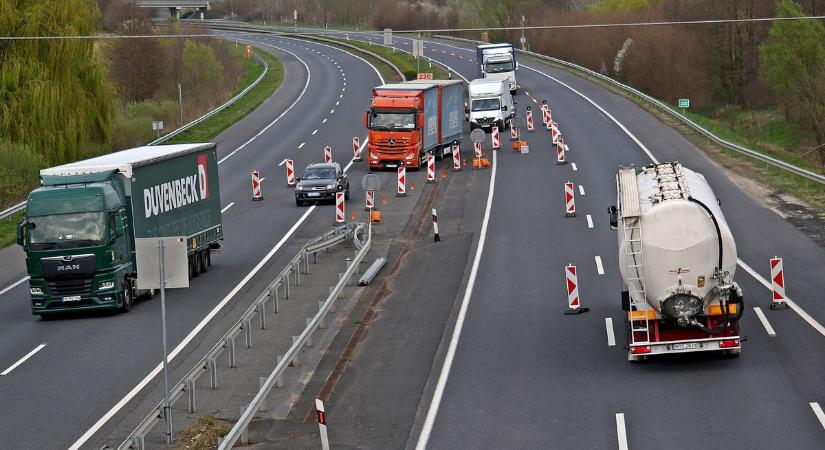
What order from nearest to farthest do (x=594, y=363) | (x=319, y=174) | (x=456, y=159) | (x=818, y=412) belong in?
(x=818, y=412), (x=594, y=363), (x=319, y=174), (x=456, y=159)

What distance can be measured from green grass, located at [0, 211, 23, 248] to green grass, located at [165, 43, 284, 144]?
20.2 m

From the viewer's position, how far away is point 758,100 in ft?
293

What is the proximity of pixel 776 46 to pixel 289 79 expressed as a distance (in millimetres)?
35986

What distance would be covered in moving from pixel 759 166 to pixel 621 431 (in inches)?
1325

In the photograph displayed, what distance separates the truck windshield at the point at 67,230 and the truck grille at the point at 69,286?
2.74 feet

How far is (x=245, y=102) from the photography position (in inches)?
3211

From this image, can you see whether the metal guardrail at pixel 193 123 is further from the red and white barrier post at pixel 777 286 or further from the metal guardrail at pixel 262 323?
the red and white barrier post at pixel 777 286

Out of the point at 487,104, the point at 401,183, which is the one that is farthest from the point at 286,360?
the point at 487,104

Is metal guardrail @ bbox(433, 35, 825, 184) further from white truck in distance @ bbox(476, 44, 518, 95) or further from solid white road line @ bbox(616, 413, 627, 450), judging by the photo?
solid white road line @ bbox(616, 413, 627, 450)

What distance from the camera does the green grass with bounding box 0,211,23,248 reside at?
40125 mm

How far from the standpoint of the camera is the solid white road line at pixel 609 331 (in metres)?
24.4

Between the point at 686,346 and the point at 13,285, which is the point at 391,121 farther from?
the point at 686,346

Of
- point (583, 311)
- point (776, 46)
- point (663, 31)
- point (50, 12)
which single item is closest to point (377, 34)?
point (663, 31)

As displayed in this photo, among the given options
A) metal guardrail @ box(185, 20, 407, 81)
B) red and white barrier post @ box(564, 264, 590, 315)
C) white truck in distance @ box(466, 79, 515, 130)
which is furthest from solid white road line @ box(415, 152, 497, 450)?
metal guardrail @ box(185, 20, 407, 81)
